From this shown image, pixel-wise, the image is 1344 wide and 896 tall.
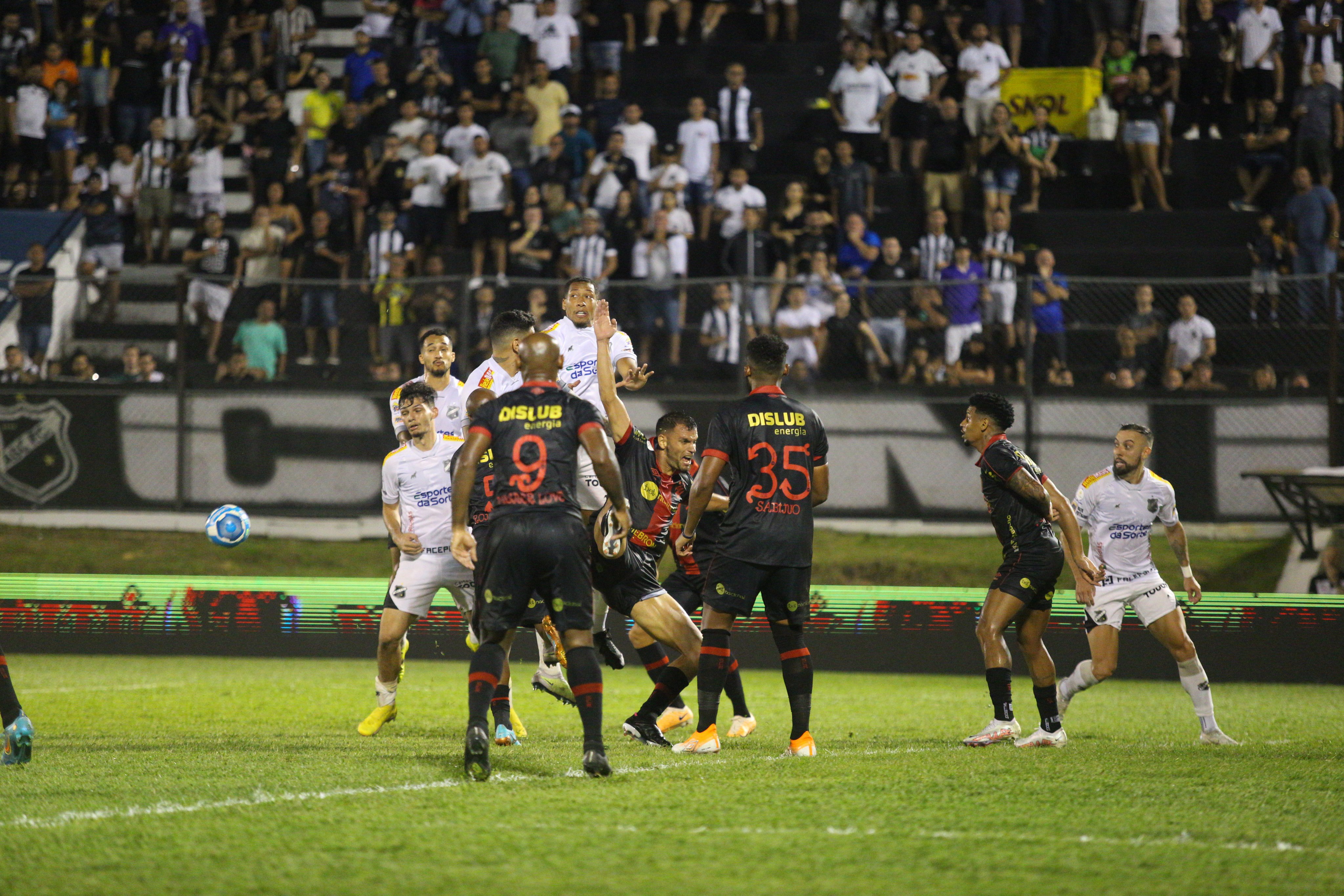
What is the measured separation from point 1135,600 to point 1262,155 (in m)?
12.8

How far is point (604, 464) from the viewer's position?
7.65m

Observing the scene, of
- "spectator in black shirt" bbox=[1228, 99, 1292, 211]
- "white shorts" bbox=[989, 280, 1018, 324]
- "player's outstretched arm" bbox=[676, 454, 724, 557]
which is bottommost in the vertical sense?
"player's outstretched arm" bbox=[676, 454, 724, 557]

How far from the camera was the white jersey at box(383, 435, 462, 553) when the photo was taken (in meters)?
9.80

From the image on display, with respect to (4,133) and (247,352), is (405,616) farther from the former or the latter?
(4,133)

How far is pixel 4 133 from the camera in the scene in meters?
23.7

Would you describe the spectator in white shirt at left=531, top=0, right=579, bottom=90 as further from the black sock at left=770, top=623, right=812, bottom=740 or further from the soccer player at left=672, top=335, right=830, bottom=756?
the black sock at left=770, top=623, right=812, bottom=740

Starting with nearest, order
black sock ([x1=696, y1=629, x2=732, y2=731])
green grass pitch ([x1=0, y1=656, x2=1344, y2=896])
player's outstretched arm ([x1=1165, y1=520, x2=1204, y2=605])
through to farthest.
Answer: green grass pitch ([x1=0, y1=656, x2=1344, y2=896]) < black sock ([x1=696, y1=629, x2=732, y2=731]) < player's outstretched arm ([x1=1165, y1=520, x2=1204, y2=605])

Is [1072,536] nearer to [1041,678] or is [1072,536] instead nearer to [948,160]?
[1041,678]

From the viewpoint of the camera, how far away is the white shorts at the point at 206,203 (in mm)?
22109

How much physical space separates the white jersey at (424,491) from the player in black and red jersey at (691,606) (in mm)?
1388

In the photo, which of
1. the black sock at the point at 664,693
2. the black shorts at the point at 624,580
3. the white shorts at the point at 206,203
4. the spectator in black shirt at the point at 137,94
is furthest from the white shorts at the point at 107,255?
the black sock at the point at 664,693

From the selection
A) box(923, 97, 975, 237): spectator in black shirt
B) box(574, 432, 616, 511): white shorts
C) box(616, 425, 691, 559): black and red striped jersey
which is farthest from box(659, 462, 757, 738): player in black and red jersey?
box(923, 97, 975, 237): spectator in black shirt

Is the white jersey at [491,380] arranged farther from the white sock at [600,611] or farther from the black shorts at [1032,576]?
the black shorts at [1032,576]

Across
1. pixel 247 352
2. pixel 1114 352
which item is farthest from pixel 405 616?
pixel 1114 352
